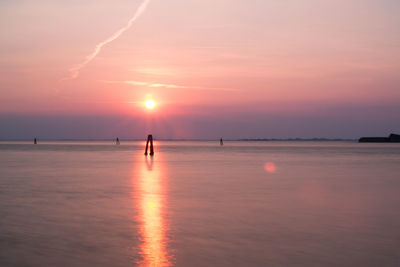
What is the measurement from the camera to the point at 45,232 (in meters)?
12.2

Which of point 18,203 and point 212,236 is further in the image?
point 18,203

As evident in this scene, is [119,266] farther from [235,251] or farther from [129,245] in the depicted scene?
[235,251]

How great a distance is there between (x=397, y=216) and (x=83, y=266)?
33.9 ft

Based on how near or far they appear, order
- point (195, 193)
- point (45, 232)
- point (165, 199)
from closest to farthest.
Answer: point (45, 232), point (165, 199), point (195, 193)

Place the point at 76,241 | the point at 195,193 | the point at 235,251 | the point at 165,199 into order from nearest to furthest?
the point at 235,251 < the point at 76,241 < the point at 165,199 < the point at 195,193

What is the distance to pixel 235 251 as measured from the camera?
10211 millimetres

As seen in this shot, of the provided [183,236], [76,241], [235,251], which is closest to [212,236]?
[183,236]

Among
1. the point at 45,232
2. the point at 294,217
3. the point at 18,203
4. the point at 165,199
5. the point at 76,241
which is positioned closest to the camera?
the point at 76,241

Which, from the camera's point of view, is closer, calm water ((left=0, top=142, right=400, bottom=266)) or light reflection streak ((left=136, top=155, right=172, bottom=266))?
light reflection streak ((left=136, top=155, right=172, bottom=266))

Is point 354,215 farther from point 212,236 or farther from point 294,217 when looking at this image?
point 212,236

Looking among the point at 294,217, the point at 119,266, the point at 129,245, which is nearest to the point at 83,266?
the point at 119,266

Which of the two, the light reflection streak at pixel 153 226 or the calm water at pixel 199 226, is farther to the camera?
the calm water at pixel 199 226

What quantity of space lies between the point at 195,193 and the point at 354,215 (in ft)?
27.0

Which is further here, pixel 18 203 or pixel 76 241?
pixel 18 203
